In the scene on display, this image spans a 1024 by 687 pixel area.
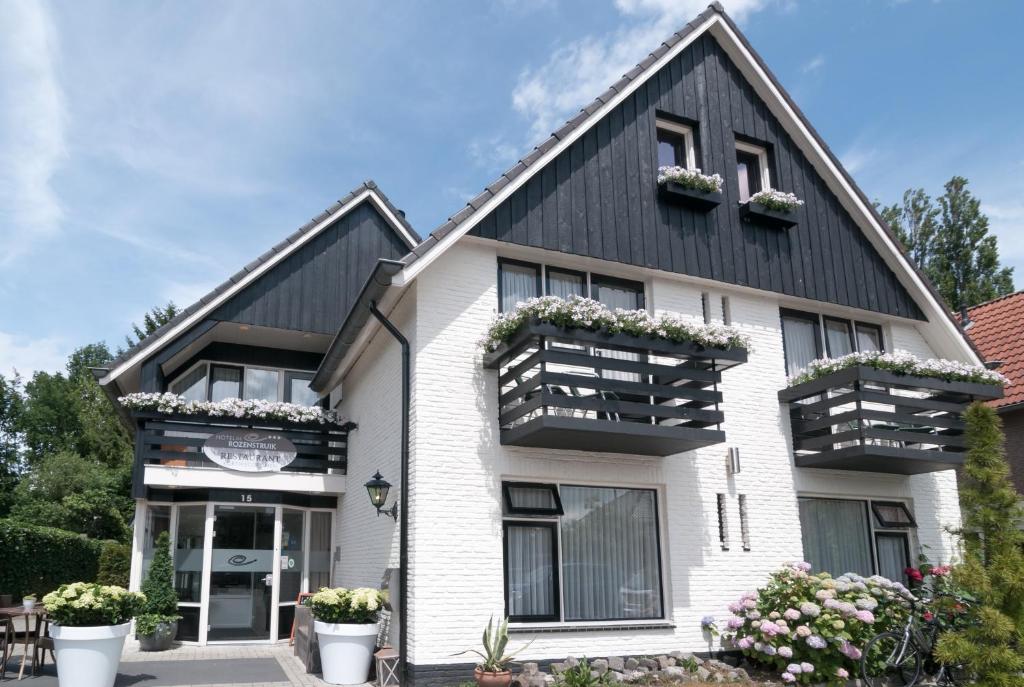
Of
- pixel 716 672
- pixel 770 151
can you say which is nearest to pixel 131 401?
pixel 716 672

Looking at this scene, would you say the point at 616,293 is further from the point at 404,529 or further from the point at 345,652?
the point at 345,652

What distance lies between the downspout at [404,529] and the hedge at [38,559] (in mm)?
17769

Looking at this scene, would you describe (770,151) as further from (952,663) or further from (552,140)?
(952,663)

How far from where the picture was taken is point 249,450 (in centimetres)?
1477

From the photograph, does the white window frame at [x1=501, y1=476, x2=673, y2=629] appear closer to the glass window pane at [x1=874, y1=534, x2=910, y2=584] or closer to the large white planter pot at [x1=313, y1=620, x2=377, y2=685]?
the large white planter pot at [x1=313, y1=620, x2=377, y2=685]

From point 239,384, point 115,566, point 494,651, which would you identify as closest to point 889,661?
point 494,651

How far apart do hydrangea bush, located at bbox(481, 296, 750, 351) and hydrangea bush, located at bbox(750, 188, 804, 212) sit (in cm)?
299

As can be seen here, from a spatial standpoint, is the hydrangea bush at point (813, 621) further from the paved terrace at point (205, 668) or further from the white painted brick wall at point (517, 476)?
the paved terrace at point (205, 668)

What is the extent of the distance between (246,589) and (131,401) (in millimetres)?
3867

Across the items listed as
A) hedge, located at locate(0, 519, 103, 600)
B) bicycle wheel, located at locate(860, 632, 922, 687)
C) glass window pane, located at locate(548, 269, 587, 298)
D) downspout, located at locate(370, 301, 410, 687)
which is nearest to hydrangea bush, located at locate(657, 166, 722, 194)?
glass window pane, located at locate(548, 269, 587, 298)

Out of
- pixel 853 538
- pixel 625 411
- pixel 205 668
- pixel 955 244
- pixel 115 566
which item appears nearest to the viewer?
pixel 625 411

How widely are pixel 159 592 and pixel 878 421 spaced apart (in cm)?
1202

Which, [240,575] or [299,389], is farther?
[299,389]

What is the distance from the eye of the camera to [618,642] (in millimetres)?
10727
